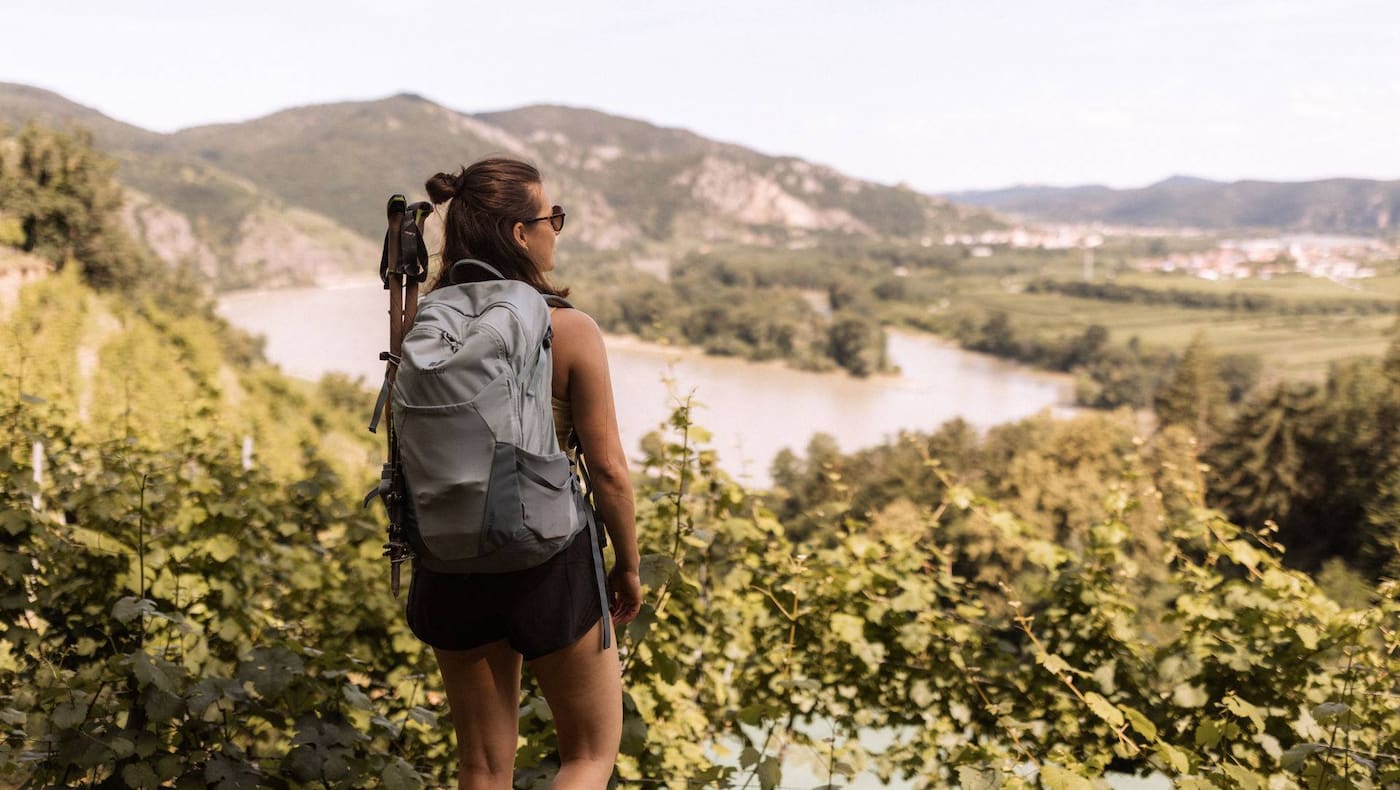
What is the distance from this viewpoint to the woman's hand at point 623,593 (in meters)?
1.60

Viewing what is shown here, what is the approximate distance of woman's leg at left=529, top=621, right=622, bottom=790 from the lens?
4.93 ft

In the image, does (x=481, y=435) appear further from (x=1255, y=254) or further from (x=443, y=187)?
(x=1255, y=254)

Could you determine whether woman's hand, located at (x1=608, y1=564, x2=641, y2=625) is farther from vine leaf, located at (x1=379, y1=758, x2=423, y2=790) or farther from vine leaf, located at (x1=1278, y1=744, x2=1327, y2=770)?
vine leaf, located at (x1=1278, y1=744, x2=1327, y2=770)

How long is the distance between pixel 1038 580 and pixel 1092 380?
214 feet

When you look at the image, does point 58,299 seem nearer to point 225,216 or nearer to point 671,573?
point 671,573

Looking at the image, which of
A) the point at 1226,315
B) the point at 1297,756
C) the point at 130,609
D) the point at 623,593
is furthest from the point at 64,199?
the point at 1226,315

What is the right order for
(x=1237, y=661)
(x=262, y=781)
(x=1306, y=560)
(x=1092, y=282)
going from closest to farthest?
(x=262, y=781) → (x=1237, y=661) → (x=1306, y=560) → (x=1092, y=282)

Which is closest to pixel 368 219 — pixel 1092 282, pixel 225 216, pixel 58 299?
pixel 225 216

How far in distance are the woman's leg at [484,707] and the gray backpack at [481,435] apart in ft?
0.80

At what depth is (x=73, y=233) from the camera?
25.8 metres

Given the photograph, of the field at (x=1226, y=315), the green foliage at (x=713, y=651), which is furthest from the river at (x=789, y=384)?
the green foliage at (x=713, y=651)

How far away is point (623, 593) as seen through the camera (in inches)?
63.4

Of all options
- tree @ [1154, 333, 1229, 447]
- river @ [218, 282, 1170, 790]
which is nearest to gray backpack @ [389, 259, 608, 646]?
river @ [218, 282, 1170, 790]

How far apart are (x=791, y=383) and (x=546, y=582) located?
6212 cm
